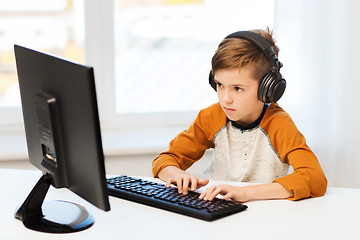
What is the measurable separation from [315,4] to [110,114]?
3.46 ft

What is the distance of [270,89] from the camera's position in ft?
5.02

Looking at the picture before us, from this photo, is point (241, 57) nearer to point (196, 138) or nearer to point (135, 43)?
point (196, 138)

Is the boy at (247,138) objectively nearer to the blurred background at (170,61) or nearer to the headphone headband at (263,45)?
the headphone headband at (263,45)

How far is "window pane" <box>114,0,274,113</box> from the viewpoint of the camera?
8.23ft

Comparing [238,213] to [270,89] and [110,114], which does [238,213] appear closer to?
[270,89]

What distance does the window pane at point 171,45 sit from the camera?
2.51 m

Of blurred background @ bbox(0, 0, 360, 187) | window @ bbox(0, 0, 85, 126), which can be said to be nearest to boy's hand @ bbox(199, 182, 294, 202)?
blurred background @ bbox(0, 0, 360, 187)

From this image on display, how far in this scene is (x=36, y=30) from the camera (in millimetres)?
2479

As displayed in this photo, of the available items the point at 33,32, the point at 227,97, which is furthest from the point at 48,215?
the point at 33,32

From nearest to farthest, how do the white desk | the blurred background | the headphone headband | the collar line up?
the white desk, the headphone headband, the collar, the blurred background

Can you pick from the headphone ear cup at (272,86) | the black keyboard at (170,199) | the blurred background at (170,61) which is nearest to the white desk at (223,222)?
the black keyboard at (170,199)

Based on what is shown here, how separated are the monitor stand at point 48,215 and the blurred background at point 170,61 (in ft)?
3.36

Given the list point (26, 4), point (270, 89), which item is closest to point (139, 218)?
point (270, 89)

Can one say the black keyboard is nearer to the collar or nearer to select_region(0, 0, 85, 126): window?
the collar
